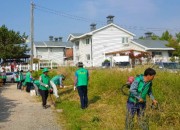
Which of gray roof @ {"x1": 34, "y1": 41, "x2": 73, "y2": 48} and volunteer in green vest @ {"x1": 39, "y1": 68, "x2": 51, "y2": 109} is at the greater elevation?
gray roof @ {"x1": 34, "y1": 41, "x2": 73, "y2": 48}

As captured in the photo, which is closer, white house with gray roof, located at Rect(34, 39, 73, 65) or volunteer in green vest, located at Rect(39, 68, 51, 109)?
volunteer in green vest, located at Rect(39, 68, 51, 109)

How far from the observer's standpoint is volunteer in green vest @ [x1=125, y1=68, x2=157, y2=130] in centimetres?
704

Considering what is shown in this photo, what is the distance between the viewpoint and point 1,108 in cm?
1343

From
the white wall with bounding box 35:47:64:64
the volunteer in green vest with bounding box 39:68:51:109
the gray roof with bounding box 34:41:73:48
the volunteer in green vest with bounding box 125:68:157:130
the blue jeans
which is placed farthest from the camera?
the white wall with bounding box 35:47:64:64

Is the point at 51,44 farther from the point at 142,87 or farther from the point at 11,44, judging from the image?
the point at 142,87

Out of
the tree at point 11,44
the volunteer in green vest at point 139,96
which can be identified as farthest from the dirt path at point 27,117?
the tree at point 11,44

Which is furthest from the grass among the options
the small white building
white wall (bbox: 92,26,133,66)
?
the small white building

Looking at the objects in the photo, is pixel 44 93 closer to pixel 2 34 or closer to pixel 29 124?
pixel 29 124

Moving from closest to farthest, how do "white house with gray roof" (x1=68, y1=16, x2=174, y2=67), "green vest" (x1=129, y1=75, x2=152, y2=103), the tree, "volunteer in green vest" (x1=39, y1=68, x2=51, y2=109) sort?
"green vest" (x1=129, y1=75, x2=152, y2=103)
"volunteer in green vest" (x1=39, y1=68, x2=51, y2=109)
the tree
"white house with gray roof" (x1=68, y1=16, x2=174, y2=67)

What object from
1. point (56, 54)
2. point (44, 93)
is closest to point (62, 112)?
point (44, 93)

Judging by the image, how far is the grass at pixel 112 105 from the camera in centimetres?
804

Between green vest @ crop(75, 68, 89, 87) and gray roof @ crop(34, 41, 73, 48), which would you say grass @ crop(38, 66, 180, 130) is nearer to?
green vest @ crop(75, 68, 89, 87)

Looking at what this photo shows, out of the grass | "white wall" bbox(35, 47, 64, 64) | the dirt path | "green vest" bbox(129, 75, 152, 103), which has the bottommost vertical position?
the dirt path

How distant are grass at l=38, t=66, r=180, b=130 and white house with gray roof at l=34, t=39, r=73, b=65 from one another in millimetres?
47527
